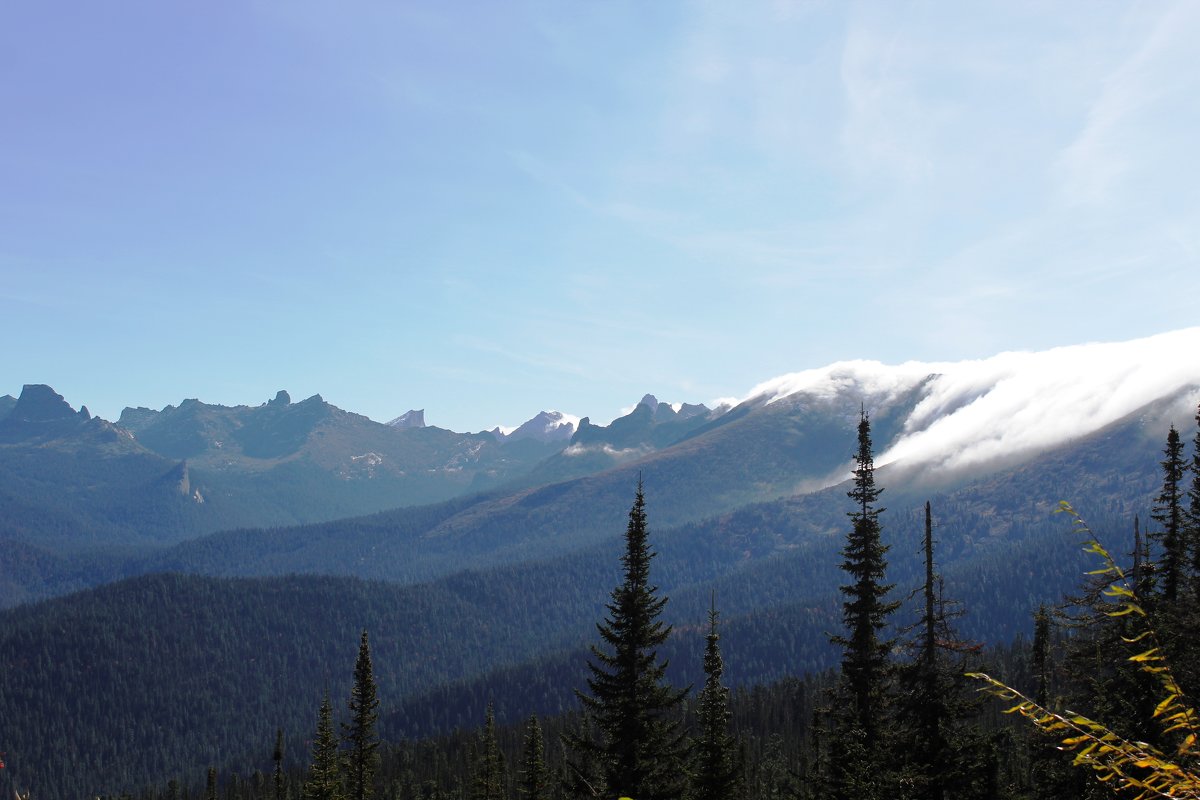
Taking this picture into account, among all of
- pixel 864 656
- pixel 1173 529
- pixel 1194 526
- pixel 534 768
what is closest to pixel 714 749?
pixel 864 656

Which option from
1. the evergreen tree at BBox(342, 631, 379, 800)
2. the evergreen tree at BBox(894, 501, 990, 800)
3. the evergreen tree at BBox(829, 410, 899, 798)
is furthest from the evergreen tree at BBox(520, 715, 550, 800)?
the evergreen tree at BBox(894, 501, 990, 800)

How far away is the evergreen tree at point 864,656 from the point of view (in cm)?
3400

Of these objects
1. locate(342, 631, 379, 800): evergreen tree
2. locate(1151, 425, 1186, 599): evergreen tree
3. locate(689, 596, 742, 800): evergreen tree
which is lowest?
locate(342, 631, 379, 800): evergreen tree

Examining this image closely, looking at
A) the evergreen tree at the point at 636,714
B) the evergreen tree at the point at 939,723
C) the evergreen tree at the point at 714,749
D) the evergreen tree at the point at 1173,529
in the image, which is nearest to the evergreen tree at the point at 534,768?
the evergreen tree at the point at 636,714

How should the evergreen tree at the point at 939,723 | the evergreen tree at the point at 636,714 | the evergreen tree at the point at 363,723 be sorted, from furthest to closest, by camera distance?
the evergreen tree at the point at 363,723
the evergreen tree at the point at 636,714
the evergreen tree at the point at 939,723

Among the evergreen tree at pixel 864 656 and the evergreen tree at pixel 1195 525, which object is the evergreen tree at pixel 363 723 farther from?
the evergreen tree at pixel 1195 525

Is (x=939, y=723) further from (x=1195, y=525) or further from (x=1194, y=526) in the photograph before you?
(x=1195, y=525)

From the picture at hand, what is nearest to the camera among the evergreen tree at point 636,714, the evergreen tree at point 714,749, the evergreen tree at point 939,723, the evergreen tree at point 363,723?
the evergreen tree at point 939,723

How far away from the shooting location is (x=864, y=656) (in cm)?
3594

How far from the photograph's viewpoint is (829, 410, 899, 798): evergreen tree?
34.0 metres

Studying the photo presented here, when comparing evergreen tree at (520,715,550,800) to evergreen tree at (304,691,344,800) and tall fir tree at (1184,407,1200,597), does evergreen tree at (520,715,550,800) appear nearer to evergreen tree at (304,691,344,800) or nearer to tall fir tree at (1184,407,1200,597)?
evergreen tree at (304,691,344,800)

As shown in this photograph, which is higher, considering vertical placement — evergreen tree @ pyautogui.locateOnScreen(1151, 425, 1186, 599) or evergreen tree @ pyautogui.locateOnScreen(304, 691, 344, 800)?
evergreen tree @ pyautogui.locateOnScreen(1151, 425, 1186, 599)

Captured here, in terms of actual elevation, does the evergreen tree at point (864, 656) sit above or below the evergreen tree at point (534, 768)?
above

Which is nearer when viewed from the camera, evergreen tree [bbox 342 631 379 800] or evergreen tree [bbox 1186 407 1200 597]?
evergreen tree [bbox 1186 407 1200 597]
